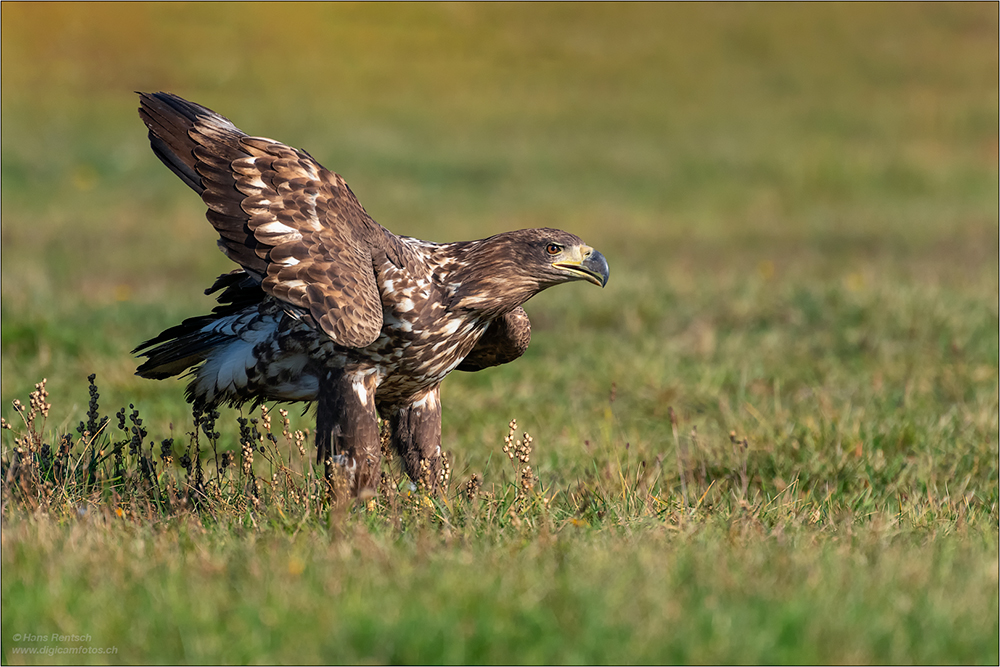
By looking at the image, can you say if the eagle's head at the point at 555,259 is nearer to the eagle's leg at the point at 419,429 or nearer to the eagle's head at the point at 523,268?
the eagle's head at the point at 523,268

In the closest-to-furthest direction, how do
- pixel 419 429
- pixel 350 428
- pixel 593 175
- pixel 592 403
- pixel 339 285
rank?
1. pixel 339 285
2. pixel 350 428
3. pixel 419 429
4. pixel 592 403
5. pixel 593 175

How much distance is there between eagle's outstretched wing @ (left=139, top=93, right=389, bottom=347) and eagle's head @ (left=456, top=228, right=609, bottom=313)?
1.38 feet

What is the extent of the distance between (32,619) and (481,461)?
2916 mm

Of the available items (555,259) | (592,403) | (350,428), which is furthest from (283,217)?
(592,403)

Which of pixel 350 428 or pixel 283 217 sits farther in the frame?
pixel 350 428

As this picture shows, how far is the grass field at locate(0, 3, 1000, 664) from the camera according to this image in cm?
305

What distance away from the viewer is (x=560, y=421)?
6.63 m

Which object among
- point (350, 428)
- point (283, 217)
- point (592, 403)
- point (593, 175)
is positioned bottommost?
point (592, 403)

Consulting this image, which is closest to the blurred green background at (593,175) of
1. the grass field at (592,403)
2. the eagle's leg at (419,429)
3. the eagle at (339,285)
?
the grass field at (592,403)

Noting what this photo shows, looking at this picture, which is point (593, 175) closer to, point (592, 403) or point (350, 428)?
point (592, 403)

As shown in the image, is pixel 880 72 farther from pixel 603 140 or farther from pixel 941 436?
pixel 941 436

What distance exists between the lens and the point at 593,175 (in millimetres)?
19609

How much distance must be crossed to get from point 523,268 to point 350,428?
96cm

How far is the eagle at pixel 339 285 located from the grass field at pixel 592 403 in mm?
366
